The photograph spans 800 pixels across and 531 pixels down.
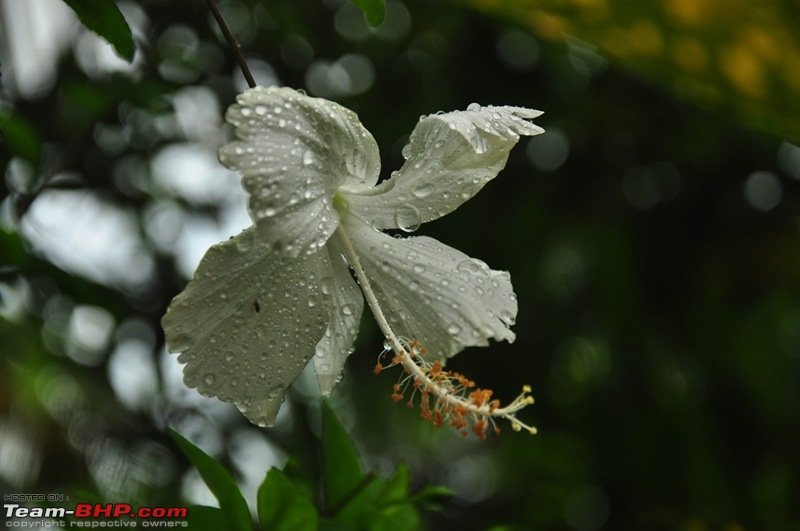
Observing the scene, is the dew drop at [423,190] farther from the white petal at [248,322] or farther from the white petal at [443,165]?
the white petal at [248,322]

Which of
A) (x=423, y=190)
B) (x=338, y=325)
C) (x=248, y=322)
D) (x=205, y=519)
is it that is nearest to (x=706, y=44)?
(x=423, y=190)

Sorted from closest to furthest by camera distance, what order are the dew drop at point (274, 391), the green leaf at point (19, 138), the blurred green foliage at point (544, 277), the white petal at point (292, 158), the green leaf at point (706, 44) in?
the white petal at point (292, 158)
the dew drop at point (274, 391)
the green leaf at point (19, 138)
the green leaf at point (706, 44)
the blurred green foliage at point (544, 277)

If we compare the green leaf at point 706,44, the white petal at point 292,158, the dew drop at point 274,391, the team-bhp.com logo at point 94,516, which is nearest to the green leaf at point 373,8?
the white petal at point 292,158

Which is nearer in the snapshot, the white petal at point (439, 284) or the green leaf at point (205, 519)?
the green leaf at point (205, 519)

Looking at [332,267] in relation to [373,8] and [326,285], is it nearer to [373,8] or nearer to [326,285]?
[326,285]

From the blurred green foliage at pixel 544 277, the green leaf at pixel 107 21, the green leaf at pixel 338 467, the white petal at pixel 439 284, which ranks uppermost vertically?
the green leaf at pixel 107 21

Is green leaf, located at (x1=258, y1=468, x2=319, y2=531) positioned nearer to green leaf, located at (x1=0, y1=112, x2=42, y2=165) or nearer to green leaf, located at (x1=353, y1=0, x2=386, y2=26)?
green leaf, located at (x1=353, y1=0, x2=386, y2=26)

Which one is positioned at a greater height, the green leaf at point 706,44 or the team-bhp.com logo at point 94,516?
the green leaf at point 706,44

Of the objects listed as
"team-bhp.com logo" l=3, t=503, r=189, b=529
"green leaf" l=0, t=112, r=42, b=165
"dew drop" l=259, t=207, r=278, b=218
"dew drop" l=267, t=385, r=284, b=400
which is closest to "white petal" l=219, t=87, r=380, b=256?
"dew drop" l=259, t=207, r=278, b=218
